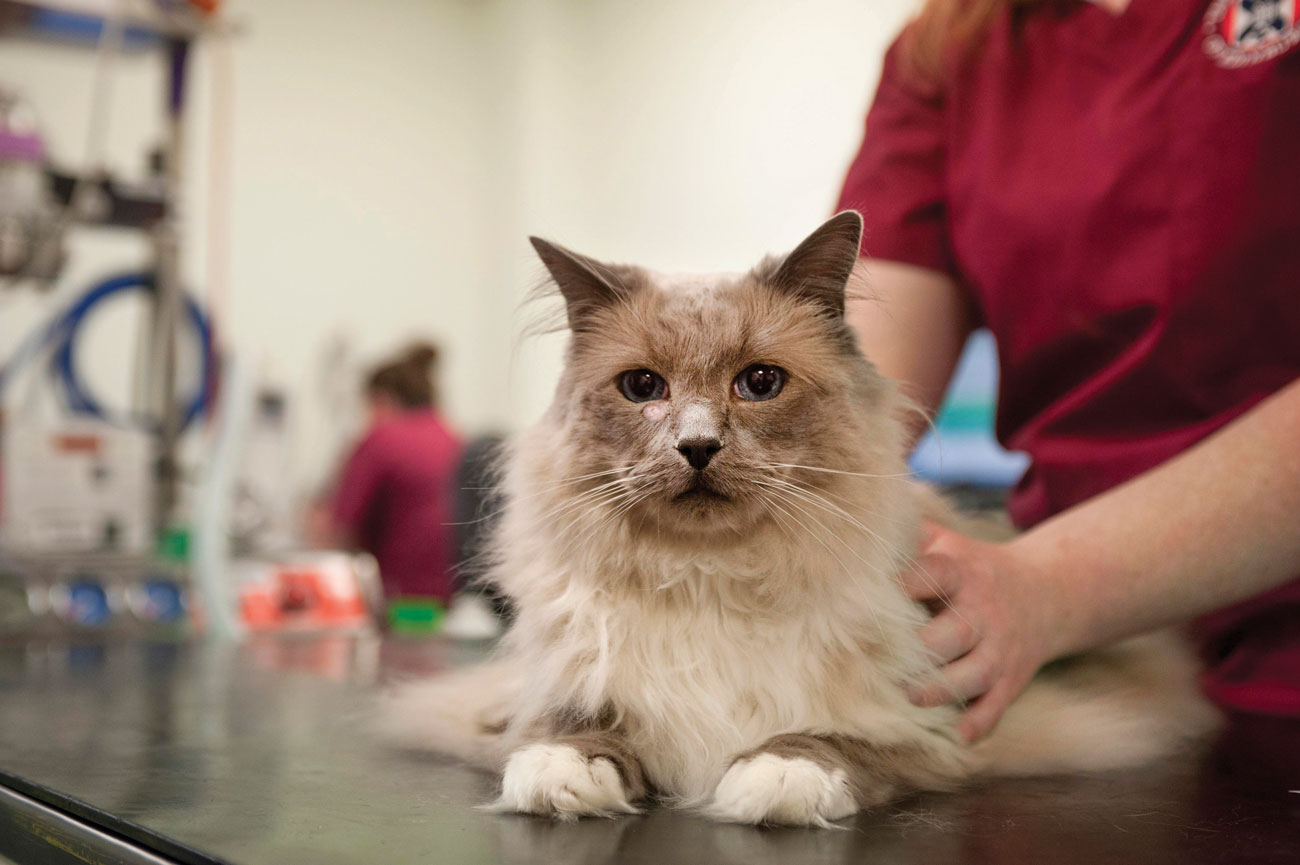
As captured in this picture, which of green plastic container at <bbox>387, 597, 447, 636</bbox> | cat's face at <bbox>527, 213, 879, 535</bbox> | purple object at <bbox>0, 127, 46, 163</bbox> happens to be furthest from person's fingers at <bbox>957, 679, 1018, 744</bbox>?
purple object at <bbox>0, 127, 46, 163</bbox>

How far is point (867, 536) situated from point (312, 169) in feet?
18.5

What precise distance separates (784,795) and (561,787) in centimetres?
15

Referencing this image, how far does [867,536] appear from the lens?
2.69 ft

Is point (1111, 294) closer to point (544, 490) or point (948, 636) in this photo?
point (948, 636)

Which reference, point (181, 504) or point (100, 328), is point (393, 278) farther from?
point (181, 504)

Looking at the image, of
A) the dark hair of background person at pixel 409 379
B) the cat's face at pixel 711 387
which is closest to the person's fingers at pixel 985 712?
the cat's face at pixel 711 387

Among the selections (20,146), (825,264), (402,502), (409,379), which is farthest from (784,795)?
(409,379)

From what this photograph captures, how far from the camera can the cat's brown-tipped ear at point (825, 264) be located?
2.66ft

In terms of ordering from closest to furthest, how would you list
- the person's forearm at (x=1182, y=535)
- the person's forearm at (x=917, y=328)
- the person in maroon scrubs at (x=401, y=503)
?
the person's forearm at (x=1182, y=535)
the person's forearm at (x=917, y=328)
the person in maroon scrubs at (x=401, y=503)

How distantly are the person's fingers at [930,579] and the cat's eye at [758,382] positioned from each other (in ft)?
0.61

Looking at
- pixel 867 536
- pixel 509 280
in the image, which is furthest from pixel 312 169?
pixel 867 536

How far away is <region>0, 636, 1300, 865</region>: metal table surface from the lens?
1.95 feet

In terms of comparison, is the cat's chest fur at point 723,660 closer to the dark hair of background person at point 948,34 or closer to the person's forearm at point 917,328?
the person's forearm at point 917,328

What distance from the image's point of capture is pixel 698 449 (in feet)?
2.49
